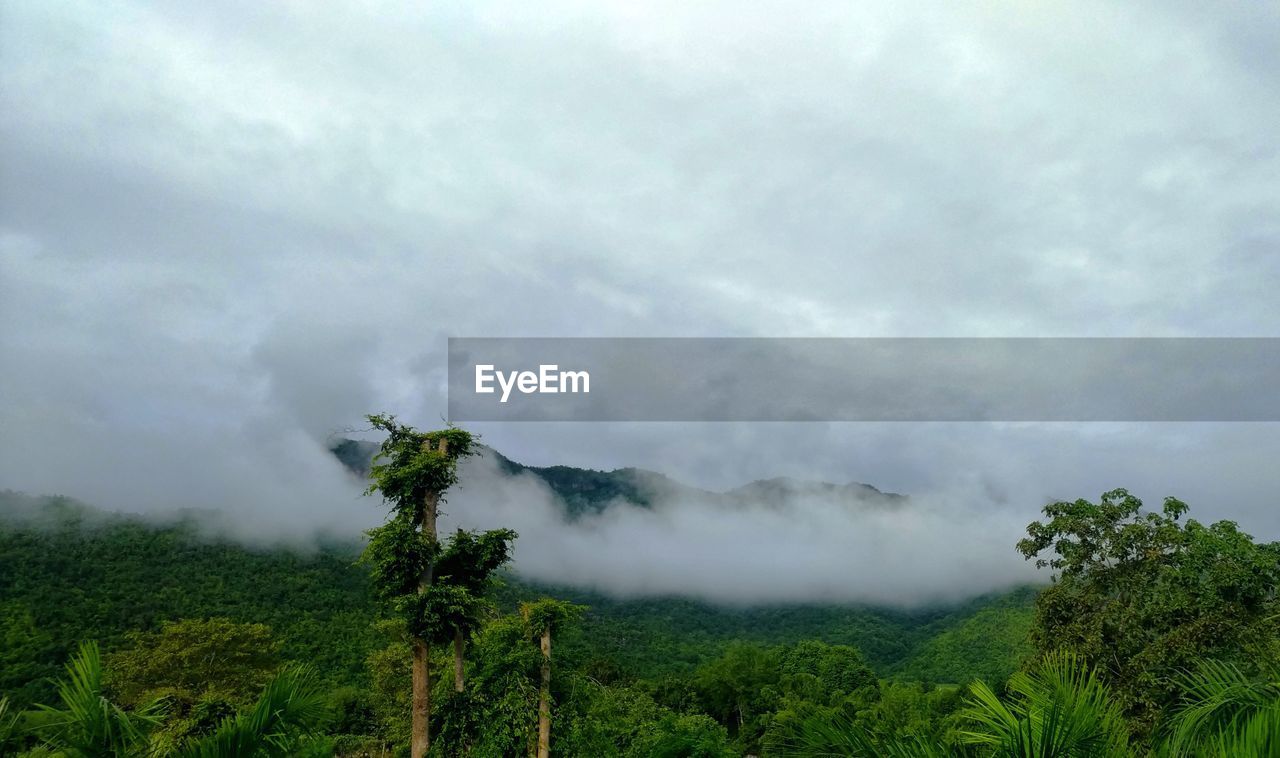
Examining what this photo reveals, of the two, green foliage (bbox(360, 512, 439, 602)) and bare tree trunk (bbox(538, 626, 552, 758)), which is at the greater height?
green foliage (bbox(360, 512, 439, 602))

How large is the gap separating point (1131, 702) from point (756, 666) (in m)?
44.0

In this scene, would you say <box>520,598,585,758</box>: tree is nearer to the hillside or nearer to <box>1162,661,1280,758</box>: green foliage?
<box>1162,661,1280,758</box>: green foliage

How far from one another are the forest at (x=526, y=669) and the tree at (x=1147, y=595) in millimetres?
57

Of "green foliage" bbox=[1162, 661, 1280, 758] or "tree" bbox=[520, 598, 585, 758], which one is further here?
"tree" bbox=[520, 598, 585, 758]

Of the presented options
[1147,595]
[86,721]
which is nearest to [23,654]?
[86,721]

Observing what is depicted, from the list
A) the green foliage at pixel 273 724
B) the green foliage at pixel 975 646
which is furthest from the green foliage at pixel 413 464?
the green foliage at pixel 975 646

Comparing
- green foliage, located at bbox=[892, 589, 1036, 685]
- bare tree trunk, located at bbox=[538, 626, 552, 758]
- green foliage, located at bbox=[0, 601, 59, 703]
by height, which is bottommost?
green foliage, located at bbox=[892, 589, 1036, 685]

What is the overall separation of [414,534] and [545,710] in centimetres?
541

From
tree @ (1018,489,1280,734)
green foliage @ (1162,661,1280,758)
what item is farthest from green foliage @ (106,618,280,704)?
green foliage @ (1162,661,1280,758)

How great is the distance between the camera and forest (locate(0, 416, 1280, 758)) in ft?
13.9

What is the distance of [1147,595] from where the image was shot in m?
19.2

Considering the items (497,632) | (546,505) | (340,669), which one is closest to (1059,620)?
(497,632)

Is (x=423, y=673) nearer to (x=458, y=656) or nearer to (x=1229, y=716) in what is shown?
(x=458, y=656)

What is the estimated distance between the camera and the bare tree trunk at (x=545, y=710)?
16062 millimetres
